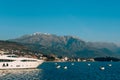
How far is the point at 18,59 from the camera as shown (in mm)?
178125

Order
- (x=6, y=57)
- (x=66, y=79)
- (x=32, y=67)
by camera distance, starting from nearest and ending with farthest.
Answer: (x=66, y=79)
(x=6, y=57)
(x=32, y=67)

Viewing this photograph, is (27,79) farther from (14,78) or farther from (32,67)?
(32,67)

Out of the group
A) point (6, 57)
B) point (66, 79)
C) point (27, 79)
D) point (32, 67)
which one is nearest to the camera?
point (27, 79)

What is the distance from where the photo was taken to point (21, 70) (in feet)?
586

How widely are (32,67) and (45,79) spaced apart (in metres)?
53.4

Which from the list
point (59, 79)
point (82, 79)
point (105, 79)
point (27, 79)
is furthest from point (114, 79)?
point (27, 79)

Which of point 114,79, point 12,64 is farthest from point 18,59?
point 114,79

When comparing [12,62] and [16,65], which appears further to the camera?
[16,65]

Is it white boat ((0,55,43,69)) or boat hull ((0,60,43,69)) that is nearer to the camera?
white boat ((0,55,43,69))

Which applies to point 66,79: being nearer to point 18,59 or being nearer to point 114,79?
point 114,79

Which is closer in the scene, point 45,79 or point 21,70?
point 45,79

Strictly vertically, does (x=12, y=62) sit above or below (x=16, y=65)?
above

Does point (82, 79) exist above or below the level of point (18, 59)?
below

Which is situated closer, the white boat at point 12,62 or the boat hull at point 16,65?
the white boat at point 12,62
